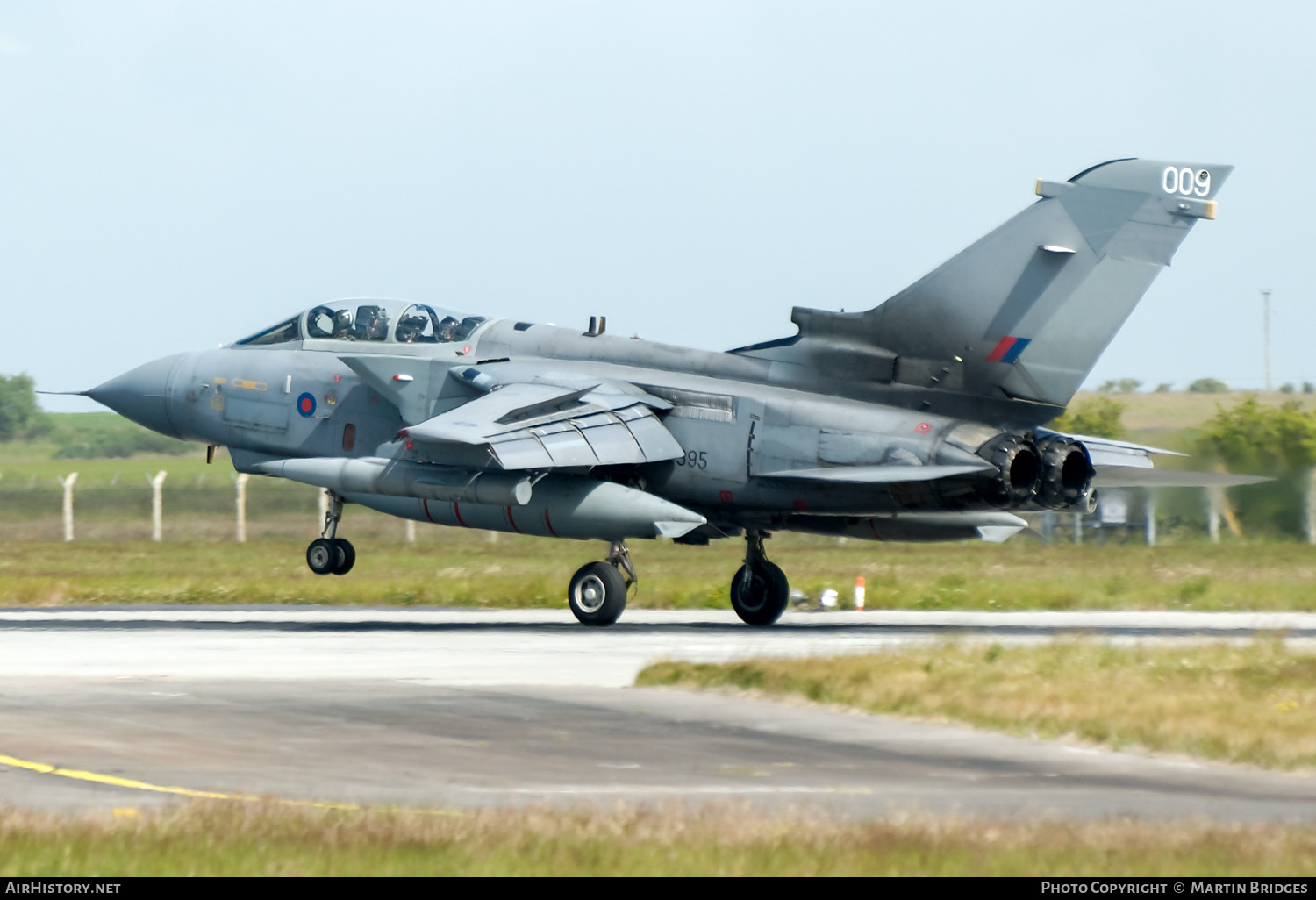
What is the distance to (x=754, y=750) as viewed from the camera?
11898 millimetres

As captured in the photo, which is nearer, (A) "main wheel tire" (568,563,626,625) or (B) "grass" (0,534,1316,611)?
(A) "main wheel tire" (568,563,626,625)

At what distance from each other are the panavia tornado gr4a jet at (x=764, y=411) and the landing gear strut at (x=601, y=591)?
1.2 inches

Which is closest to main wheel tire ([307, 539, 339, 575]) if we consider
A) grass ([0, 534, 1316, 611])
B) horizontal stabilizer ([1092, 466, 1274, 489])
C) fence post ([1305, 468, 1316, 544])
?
grass ([0, 534, 1316, 611])

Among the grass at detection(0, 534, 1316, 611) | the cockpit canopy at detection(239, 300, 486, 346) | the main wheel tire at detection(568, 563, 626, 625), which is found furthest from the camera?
the grass at detection(0, 534, 1316, 611)

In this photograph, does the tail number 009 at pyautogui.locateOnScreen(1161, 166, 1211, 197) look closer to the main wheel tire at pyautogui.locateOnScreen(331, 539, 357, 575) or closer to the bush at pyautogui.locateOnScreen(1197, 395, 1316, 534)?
the main wheel tire at pyautogui.locateOnScreen(331, 539, 357, 575)

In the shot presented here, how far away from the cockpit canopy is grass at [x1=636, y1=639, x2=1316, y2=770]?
9.98 metres

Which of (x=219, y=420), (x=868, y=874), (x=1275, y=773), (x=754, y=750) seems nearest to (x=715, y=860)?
(x=868, y=874)

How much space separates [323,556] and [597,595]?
14.2 ft

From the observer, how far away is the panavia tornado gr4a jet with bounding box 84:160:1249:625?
2102 centimetres

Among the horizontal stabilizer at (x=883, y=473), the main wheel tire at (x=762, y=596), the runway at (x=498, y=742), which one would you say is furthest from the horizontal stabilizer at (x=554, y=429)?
the runway at (x=498, y=742)

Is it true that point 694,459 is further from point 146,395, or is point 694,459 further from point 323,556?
point 146,395

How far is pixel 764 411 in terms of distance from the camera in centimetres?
2248

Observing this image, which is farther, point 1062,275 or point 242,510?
point 242,510

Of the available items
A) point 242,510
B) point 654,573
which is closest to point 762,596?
point 654,573
